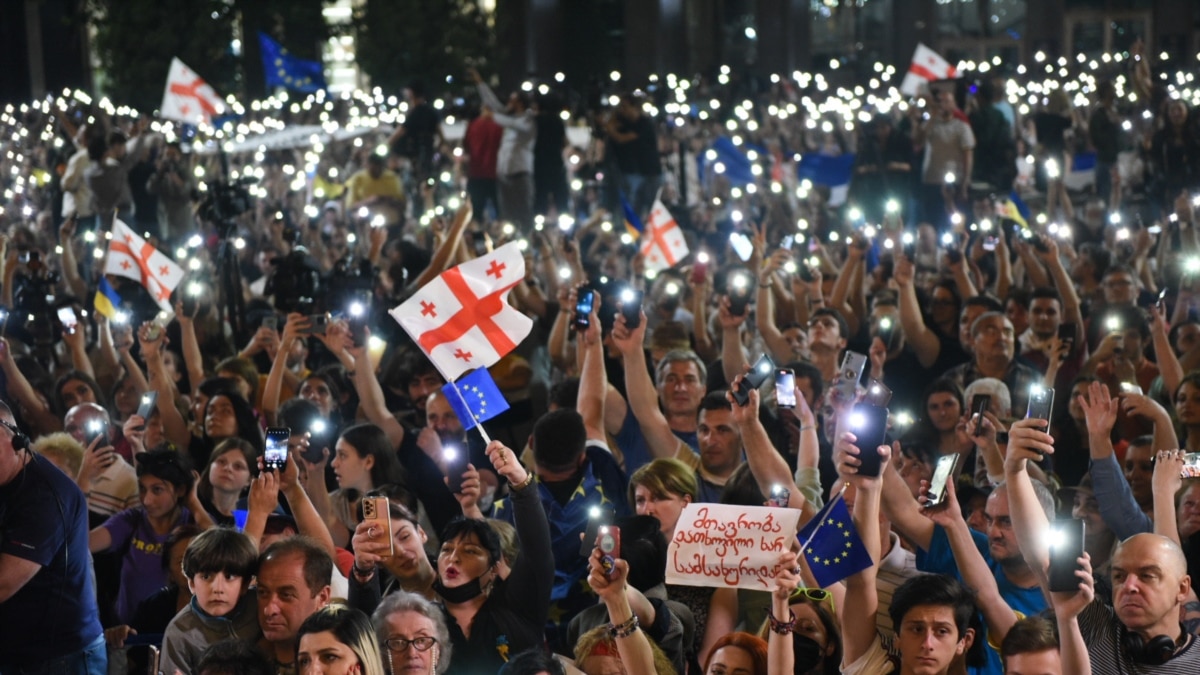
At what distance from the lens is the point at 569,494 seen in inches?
278

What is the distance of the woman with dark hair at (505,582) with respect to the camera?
5.81m

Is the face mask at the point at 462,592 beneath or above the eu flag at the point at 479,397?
beneath

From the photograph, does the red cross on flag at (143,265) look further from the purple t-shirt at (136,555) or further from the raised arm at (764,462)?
the raised arm at (764,462)

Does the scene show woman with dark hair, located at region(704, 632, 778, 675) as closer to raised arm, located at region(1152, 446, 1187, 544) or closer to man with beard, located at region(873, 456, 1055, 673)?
man with beard, located at region(873, 456, 1055, 673)

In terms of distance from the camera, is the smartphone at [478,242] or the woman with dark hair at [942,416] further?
the smartphone at [478,242]

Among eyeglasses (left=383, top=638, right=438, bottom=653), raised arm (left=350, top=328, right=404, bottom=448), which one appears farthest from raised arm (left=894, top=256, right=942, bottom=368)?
eyeglasses (left=383, top=638, right=438, bottom=653)

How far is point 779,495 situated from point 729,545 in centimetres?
54

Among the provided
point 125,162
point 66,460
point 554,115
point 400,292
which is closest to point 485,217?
point 554,115

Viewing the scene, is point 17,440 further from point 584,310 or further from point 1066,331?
point 1066,331

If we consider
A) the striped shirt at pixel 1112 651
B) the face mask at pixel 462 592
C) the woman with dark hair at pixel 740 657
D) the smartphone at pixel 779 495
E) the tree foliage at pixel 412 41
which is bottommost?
the tree foliage at pixel 412 41

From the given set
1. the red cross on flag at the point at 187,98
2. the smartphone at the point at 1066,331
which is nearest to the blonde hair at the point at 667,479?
the smartphone at the point at 1066,331

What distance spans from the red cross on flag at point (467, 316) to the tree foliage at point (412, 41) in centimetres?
2561

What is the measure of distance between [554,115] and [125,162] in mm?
4057

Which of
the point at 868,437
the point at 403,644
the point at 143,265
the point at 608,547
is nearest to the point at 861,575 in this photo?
the point at 868,437
